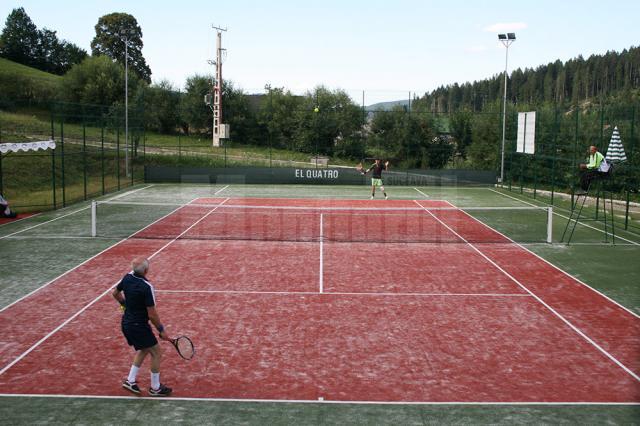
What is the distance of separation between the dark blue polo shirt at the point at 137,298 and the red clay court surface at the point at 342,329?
1.12 meters

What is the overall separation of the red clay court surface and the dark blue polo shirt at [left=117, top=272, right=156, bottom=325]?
112cm

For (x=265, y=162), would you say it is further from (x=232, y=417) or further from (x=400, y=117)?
(x=232, y=417)

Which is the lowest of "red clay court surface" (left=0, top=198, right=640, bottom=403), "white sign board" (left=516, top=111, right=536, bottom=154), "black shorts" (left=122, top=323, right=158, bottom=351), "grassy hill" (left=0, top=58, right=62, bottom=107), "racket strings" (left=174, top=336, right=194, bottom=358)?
"red clay court surface" (left=0, top=198, right=640, bottom=403)

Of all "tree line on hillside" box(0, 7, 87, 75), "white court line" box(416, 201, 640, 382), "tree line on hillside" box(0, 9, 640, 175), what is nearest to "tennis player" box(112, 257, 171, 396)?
"white court line" box(416, 201, 640, 382)

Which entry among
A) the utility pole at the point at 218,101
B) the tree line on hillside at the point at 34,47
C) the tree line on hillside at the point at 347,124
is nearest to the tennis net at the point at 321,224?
the tree line on hillside at the point at 347,124

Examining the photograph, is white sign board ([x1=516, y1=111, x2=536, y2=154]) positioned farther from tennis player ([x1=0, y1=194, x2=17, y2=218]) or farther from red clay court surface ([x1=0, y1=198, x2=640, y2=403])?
tennis player ([x1=0, y1=194, x2=17, y2=218])

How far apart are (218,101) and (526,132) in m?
25.4

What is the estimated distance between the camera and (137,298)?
8188 millimetres

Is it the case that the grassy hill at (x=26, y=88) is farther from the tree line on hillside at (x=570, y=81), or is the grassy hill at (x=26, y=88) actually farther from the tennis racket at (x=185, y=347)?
the tree line on hillside at (x=570, y=81)

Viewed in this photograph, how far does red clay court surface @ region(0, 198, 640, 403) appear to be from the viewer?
351 inches

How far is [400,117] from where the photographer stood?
42719mm

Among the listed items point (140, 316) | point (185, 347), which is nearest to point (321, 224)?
point (185, 347)

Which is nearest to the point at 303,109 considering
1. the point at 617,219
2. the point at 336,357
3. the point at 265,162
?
the point at 265,162

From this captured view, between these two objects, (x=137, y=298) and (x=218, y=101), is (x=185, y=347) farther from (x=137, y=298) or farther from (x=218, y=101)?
(x=218, y=101)
